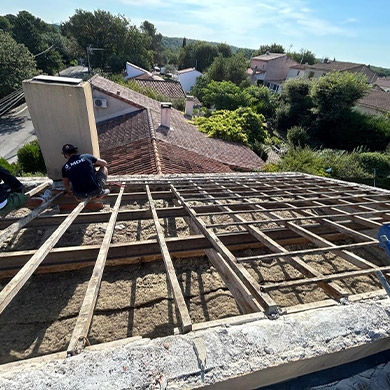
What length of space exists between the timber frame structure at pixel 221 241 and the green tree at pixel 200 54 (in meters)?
67.9

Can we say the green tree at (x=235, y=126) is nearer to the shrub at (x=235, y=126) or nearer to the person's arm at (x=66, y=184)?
the shrub at (x=235, y=126)

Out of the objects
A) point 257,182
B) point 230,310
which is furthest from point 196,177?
point 230,310

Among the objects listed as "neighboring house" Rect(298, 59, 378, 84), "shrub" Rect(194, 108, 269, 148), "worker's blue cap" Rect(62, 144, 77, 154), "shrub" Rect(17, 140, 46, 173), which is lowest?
"shrub" Rect(17, 140, 46, 173)

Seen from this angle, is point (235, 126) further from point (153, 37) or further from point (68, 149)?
point (153, 37)

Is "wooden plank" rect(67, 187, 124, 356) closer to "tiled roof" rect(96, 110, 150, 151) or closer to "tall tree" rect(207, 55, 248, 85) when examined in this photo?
"tiled roof" rect(96, 110, 150, 151)

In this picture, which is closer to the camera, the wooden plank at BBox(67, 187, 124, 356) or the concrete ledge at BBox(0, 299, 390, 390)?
the concrete ledge at BBox(0, 299, 390, 390)

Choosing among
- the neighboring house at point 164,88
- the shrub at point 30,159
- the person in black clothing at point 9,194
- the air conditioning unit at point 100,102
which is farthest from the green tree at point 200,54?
the person in black clothing at point 9,194

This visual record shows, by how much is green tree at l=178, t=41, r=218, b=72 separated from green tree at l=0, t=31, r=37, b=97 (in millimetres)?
47238

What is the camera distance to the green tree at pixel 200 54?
63469mm

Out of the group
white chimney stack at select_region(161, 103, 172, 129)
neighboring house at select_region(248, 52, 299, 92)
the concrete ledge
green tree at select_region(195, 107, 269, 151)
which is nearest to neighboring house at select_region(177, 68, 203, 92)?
neighboring house at select_region(248, 52, 299, 92)

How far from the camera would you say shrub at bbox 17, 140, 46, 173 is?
48.7 ft

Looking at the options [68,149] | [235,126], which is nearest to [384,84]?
[235,126]

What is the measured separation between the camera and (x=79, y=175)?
3.82 metres

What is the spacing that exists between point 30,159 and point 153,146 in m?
10.4
